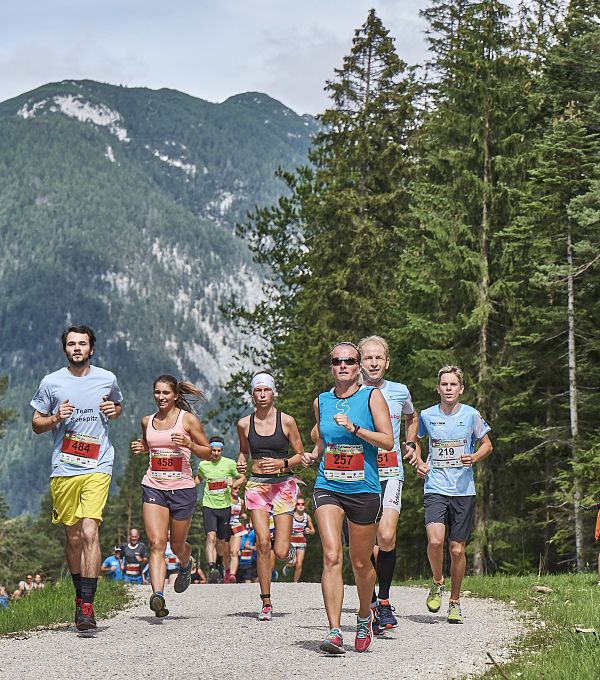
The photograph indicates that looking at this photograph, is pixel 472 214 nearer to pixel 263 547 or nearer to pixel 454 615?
pixel 263 547

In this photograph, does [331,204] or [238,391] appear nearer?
[331,204]

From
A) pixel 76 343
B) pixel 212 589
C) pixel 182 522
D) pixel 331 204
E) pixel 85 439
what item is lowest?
pixel 212 589

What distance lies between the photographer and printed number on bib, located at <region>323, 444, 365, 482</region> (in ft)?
26.0

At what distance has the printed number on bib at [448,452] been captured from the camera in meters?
10.8

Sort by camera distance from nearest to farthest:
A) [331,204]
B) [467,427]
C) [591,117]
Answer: [467,427] < [591,117] < [331,204]

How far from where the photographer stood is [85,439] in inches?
365

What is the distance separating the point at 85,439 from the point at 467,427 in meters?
3.58

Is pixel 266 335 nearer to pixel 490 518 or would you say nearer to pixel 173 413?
pixel 490 518

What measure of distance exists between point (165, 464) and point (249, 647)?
8.68 ft

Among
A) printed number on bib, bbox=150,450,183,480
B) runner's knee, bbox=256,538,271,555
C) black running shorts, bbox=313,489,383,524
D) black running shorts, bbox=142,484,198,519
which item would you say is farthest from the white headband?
black running shorts, bbox=313,489,383,524

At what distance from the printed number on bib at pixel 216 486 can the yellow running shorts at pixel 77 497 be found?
28.5 feet

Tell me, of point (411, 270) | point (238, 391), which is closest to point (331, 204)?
point (411, 270)

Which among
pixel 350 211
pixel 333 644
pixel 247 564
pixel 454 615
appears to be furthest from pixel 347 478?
pixel 350 211

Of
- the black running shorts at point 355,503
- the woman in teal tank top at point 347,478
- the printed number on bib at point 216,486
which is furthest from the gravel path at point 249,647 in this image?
the printed number on bib at point 216,486
